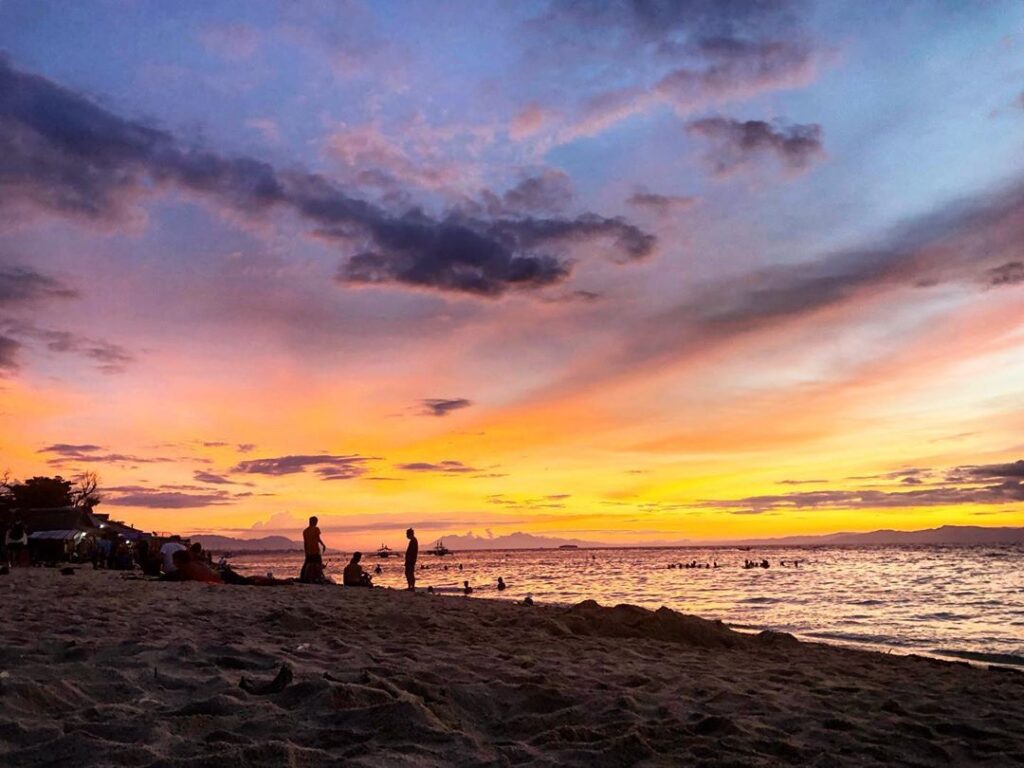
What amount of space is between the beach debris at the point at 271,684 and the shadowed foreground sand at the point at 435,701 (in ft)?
0.11

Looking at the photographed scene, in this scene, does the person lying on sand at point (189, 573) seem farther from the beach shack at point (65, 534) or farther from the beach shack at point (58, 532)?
the beach shack at point (58, 532)

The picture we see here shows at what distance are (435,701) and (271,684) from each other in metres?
1.21

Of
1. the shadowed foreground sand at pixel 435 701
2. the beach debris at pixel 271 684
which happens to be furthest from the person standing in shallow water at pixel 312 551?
the beach debris at pixel 271 684

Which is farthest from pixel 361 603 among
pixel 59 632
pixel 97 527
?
pixel 97 527

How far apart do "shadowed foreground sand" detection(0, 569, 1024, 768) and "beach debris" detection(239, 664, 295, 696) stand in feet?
0.11

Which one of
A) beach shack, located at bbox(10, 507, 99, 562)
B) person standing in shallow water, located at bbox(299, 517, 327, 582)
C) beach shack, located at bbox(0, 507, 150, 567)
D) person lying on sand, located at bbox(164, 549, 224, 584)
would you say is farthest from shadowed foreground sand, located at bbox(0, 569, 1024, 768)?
beach shack, located at bbox(10, 507, 99, 562)

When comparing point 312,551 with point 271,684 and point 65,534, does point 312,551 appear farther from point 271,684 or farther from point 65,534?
point 65,534

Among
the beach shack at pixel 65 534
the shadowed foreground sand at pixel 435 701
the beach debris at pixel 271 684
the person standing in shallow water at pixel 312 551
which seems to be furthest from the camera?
the beach shack at pixel 65 534

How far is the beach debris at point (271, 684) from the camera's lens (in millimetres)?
4910

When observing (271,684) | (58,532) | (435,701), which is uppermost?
(58,532)

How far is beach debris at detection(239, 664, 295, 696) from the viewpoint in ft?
16.1

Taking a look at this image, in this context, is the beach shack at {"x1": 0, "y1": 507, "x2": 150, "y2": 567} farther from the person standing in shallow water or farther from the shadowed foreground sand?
the shadowed foreground sand

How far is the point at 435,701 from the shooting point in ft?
16.1

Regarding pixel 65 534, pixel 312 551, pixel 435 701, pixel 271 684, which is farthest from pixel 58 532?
pixel 435 701
